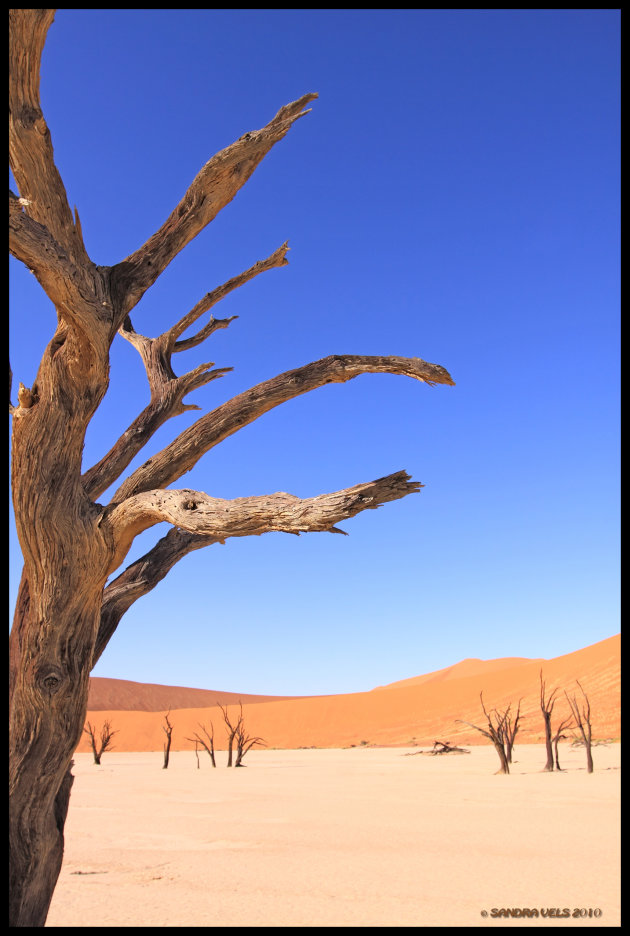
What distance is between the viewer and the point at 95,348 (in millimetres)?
4449

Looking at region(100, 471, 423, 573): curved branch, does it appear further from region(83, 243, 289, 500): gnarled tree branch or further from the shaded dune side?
the shaded dune side

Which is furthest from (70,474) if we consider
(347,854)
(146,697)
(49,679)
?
(146,697)

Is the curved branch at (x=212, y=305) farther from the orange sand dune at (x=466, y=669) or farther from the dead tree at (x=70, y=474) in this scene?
the orange sand dune at (x=466, y=669)

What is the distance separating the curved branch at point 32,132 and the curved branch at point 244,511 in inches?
66.8

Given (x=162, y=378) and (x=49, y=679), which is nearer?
(x=49, y=679)

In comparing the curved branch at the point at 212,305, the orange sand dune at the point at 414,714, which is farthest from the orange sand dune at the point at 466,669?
the curved branch at the point at 212,305

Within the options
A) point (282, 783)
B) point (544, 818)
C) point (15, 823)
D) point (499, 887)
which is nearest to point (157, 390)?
point (15, 823)

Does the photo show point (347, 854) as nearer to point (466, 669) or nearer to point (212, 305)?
point (212, 305)

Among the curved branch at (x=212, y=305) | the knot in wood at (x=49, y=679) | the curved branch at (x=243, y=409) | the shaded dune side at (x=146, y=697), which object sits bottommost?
the shaded dune side at (x=146, y=697)

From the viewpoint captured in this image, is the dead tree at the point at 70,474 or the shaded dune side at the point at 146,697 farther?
the shaded dune side at the point at 146,697

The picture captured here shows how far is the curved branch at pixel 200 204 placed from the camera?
477 cm

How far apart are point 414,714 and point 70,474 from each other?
53.8 metres

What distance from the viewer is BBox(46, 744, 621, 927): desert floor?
680 cm

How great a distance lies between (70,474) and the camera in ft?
14.7
